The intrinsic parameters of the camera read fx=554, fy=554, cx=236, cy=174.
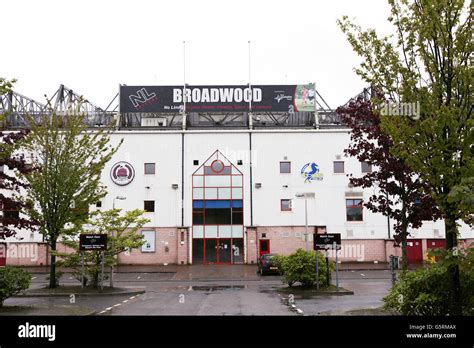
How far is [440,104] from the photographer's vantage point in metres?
11.4

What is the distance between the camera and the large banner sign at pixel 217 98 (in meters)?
51.0

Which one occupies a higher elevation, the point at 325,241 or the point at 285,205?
the point at 285,205

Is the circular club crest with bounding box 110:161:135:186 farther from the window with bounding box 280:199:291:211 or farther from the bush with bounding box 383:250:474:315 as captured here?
the bush with bounding box 383:250:474:315

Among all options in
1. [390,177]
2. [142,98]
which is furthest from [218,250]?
[390,177]

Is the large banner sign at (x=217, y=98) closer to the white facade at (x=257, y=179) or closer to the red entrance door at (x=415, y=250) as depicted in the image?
the white facade at (x=257, y=179)

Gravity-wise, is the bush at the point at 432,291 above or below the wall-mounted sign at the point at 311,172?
below

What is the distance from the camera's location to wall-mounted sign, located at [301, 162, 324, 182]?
1898 inches

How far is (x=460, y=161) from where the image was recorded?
1095cm

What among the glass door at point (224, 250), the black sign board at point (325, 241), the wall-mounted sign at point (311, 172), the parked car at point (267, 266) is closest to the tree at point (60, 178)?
the black sign board at point (325, 241)

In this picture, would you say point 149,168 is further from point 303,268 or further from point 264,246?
point 303,268

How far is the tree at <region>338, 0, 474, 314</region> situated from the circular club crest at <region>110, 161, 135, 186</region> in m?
38.2

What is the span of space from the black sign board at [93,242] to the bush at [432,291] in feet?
56.2

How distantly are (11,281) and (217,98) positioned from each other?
35129mm
